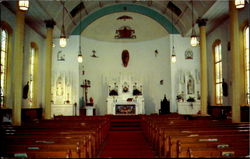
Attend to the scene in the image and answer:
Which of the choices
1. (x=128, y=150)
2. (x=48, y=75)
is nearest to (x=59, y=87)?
(x=48, y=75)

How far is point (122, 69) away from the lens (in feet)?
68.8

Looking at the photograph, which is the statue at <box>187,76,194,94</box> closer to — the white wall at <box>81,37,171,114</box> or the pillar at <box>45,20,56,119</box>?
the white wall at <box>81,37,171,114</box>

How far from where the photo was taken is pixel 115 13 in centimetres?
1941

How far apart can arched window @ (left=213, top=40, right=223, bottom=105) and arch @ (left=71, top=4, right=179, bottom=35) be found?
309 centimetres

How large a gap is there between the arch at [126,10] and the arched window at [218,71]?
309cm

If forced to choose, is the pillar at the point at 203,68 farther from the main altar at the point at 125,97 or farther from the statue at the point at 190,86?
the main altar at the point at 125,97

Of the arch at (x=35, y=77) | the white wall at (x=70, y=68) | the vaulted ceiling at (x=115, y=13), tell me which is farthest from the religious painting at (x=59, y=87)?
the vaulted ceiling at (x=115, y=13)

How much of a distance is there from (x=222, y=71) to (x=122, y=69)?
774 cm

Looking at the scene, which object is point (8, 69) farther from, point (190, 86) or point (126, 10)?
point (190, 86)

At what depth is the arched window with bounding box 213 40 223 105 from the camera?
16922mm

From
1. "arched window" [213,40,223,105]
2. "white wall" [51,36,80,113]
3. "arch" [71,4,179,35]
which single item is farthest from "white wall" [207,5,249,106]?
"white wall" [51,36,80,113]

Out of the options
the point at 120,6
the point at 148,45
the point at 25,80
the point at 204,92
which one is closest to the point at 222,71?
the point at 204,92

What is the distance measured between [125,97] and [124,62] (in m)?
3.00

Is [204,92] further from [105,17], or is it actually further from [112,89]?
[105,17]
